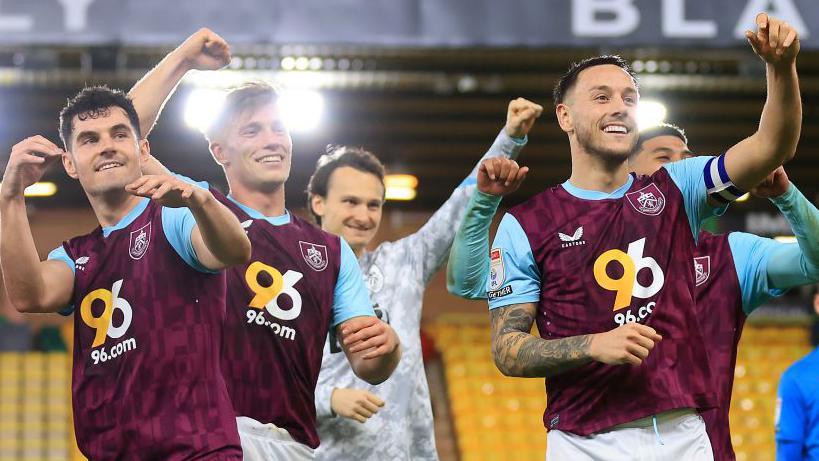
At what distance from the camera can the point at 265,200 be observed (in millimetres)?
4246

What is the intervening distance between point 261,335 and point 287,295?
0.54 feet

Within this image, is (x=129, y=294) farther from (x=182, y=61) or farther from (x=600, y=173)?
(x=600, y=173)

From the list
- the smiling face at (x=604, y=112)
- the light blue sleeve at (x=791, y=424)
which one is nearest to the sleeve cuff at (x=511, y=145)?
the smiling face at (x=604, y=112)

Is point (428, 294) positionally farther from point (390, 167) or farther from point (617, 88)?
point (617, 88)

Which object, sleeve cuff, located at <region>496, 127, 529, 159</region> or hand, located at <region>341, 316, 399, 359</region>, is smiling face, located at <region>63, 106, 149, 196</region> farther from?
sleeve cuff, located at <region>496, 127, 529, 159</region>

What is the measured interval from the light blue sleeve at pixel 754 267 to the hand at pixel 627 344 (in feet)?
3.81

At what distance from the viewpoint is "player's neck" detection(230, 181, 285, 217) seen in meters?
4.24

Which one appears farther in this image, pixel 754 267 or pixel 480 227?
pixel 754 267

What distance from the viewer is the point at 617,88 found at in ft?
12.3

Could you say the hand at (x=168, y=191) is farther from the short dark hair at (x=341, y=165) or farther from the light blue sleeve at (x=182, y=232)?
the short dark hair at (x=341, y=165)

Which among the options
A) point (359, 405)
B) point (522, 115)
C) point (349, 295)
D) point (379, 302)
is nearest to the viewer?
point (349, 295)

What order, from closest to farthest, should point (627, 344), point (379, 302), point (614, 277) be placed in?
point (627, 344), point (614, 277), point (379, 302)

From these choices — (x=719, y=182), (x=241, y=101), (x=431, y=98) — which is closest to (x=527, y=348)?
(x=719, y=182)

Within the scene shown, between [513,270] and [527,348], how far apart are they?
0.30m
